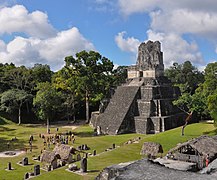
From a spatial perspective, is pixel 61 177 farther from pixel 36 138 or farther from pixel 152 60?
pixel 152 60

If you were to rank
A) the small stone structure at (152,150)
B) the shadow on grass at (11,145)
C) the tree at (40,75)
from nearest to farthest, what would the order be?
the small stone structure at (152,150) → the shadow on grass at (11,145) → the tree at (40,75)

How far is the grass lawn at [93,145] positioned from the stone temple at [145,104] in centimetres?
200

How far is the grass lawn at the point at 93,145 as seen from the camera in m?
16.0

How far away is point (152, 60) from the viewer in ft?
117

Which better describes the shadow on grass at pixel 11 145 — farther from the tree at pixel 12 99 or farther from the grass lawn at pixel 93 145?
the tree at pixel 12 99

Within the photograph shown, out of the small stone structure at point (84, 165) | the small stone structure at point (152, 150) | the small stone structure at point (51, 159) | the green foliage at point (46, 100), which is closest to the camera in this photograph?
the small stone structure at point (84, 165)

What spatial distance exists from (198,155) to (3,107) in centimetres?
2884

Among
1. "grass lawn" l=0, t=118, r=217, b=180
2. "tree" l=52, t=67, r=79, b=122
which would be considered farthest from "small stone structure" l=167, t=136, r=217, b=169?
"tree" l=52, t=67, r=79, b=122

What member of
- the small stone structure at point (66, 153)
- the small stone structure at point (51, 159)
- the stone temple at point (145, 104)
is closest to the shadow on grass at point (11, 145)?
the small stone structure at point (51, 159)

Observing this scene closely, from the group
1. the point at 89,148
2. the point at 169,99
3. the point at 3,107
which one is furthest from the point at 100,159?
the point at 3,107

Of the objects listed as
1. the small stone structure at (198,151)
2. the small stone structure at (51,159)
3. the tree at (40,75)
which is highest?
the tree at (40,75)

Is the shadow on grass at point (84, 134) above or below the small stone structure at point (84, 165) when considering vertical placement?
above

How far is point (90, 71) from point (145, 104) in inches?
382

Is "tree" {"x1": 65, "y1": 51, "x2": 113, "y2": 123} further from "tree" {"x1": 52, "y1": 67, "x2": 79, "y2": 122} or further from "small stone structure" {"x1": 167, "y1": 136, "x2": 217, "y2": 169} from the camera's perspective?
"small stone structure" {"x1": 167, "y1": 136, "x2": 217, "y2": 169}
